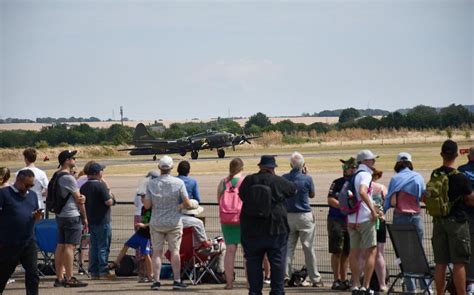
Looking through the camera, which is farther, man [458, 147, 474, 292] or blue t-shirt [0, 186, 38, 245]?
man [458, 147, 474, 292]

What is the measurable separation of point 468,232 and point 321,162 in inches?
1654

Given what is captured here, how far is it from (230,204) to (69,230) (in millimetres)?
2244

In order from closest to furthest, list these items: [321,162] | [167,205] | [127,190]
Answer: [167,205], [127,190], [321,162]

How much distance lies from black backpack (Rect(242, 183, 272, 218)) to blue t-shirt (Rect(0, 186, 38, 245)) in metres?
2.44

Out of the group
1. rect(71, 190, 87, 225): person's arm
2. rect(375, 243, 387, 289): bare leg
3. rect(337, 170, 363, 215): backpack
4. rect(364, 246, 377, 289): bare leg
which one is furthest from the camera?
rect(71, 190, 87, 225): person's arm

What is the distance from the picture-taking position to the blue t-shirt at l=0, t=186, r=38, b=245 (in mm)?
10883

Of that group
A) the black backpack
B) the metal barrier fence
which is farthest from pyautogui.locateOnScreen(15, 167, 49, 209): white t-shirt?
the black backpack

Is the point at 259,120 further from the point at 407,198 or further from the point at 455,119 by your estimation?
the point at 407,198

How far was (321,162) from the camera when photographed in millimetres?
52531

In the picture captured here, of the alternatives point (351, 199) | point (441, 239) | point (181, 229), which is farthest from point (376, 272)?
point (181, 229)

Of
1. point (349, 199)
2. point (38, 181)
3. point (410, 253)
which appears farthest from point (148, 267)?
point (410, 253)

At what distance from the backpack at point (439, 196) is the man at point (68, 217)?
16.3 ft

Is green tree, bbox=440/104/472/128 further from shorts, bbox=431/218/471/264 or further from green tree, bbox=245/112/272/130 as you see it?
shorts, bbox=431/218/471/264

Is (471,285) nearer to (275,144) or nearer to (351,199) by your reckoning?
(351,199)
